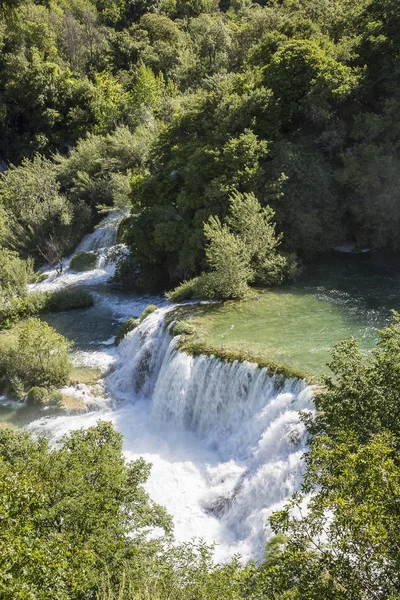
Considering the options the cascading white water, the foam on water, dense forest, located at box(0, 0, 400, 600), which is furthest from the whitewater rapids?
the cascading white water

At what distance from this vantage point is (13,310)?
87.4 ft

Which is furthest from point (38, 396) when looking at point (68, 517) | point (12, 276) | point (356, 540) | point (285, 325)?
point (356, 540)

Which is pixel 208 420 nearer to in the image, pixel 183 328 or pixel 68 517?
pixel 183 328

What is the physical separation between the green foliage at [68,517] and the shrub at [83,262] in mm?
22929

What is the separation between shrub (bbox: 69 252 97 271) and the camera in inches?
1348

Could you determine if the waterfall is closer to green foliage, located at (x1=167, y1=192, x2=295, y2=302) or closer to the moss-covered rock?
the moss-covered rock

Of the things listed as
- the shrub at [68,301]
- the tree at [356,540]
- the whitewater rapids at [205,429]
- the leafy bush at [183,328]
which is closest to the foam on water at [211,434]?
the whitewater rapids at [205,429]

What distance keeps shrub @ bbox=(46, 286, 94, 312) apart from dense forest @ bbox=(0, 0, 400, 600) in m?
0.12

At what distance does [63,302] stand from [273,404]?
16985mm

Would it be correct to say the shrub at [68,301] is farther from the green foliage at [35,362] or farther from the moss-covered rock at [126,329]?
the green foliage at [35,362]

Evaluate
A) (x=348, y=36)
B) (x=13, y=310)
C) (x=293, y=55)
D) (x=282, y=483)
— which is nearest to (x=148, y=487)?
(x=282, y=483)

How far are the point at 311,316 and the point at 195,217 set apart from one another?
8.90 metres

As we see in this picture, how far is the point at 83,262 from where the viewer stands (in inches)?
1351

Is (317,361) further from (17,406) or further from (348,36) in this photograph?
(348,36)
